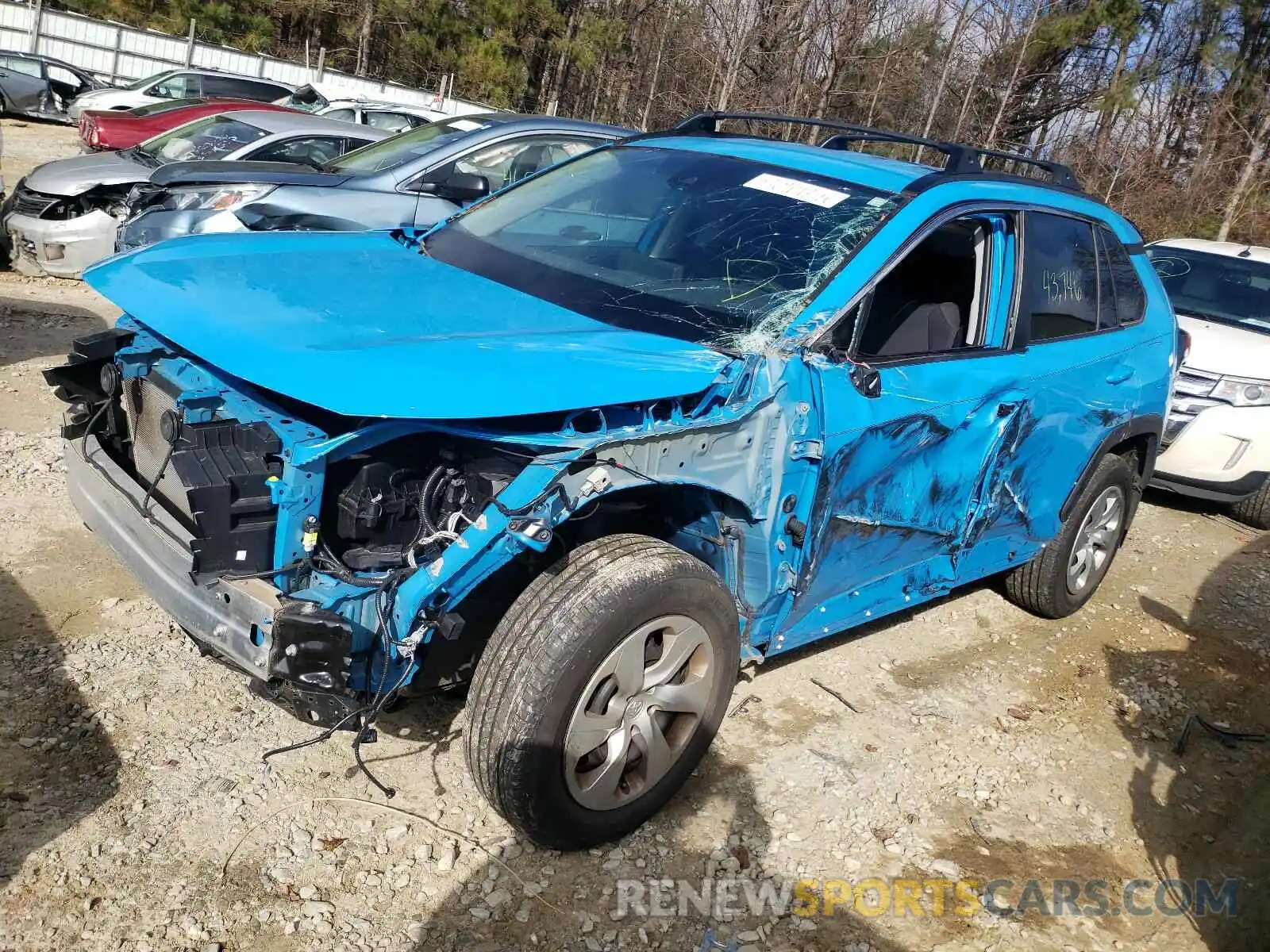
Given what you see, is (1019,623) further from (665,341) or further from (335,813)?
(335,813)

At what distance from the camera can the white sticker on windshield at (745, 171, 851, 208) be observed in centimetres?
350

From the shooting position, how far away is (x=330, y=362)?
2.44 meters

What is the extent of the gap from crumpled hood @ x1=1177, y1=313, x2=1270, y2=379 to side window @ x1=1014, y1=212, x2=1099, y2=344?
3056 mm

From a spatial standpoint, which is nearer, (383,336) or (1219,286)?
(383,336)

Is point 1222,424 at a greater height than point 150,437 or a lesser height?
greater

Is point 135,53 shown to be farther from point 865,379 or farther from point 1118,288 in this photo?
point 865,379

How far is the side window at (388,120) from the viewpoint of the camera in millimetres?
12695

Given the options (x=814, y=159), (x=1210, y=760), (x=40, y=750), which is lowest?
(x=40, y=750)

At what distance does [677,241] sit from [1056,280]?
1.67m

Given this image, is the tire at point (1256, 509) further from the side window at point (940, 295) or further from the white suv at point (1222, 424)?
the side window at point (940, 295)

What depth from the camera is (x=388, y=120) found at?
507 inches

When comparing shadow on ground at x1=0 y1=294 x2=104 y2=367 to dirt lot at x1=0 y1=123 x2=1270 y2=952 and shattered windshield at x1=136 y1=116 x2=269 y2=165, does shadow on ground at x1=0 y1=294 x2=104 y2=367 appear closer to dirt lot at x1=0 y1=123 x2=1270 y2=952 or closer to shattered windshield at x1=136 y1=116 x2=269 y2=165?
dirt lot at x1=0 y1=123 x2=1270 y2=952

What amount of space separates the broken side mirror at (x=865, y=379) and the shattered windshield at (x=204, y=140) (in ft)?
26.0

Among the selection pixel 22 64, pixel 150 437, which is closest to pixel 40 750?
pixel 150 437
